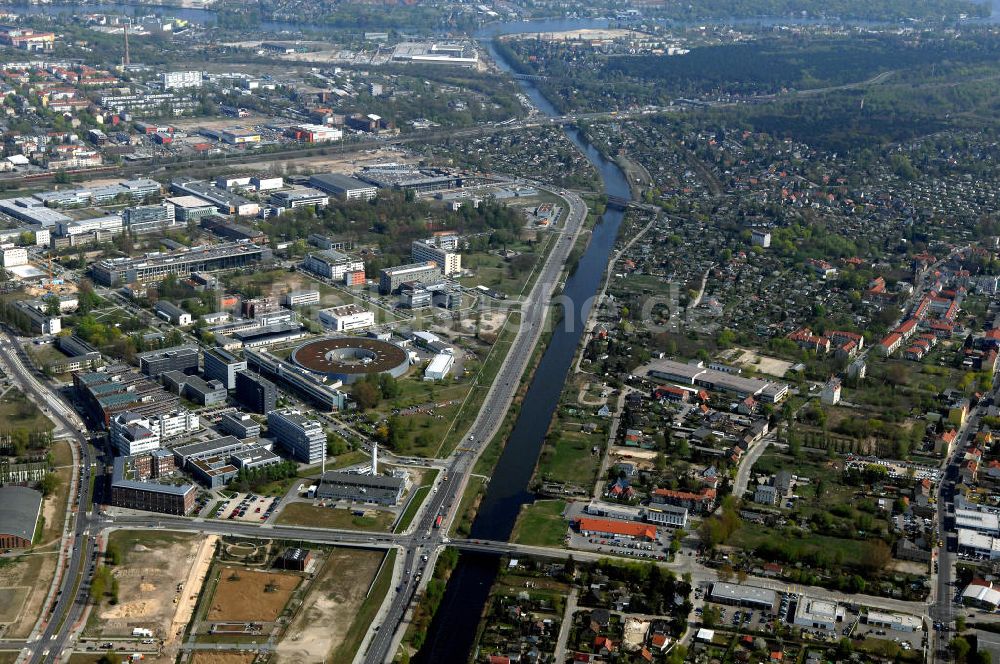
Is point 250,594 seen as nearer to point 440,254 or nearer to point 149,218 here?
point 440,254

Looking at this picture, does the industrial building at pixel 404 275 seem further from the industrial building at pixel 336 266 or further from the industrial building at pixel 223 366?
the industrial building at pixel 223 366

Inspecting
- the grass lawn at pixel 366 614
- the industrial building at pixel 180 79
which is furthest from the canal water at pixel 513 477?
the industrial building at pixel 180 79

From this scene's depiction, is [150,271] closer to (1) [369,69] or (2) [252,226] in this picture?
(2) [252,226]

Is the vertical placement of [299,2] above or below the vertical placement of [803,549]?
above

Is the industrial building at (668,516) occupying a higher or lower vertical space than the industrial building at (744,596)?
higher

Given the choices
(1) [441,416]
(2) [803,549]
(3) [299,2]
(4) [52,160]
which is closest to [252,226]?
(4) [52,160]

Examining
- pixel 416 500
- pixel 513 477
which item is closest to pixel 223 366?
pixel 416 500
